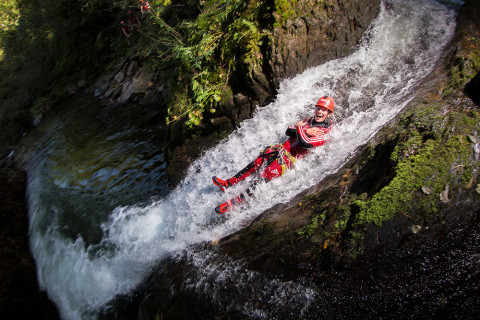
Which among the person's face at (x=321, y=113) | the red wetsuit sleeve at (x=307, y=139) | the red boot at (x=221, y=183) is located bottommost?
the red boot at (x=221, y=183)

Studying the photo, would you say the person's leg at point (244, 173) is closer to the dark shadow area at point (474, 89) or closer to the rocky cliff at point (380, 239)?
the rocky cliff at point (380, 239)

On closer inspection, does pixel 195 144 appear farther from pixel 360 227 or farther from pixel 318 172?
pixel 360 227

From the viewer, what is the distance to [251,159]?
18.7ft

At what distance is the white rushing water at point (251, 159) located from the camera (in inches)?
190

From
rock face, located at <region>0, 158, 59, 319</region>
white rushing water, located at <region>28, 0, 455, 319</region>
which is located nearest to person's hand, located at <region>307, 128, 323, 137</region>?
white rushing water, located at <region>28, 0, 455, 319</region>

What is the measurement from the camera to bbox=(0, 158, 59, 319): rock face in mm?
5207

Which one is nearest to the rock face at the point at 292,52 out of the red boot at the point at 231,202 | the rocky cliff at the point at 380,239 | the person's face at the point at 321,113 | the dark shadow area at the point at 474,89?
the person's face at the point at 321,113

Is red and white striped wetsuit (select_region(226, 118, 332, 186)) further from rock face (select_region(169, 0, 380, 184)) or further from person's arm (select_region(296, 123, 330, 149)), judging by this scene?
rock face (select_region(169, 0, 380, 184))

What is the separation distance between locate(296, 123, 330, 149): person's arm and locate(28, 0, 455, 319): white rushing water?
0.31 m

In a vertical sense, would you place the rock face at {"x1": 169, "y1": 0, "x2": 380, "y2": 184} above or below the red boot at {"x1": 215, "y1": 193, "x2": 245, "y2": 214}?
above

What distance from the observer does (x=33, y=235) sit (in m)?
6.73

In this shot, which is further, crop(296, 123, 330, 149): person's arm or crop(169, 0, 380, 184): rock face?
crop(169, 0, 380, 184): rock face

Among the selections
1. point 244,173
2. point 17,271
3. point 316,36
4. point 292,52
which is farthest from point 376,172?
point 17,271

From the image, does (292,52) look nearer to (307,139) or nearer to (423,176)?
(307,139)
